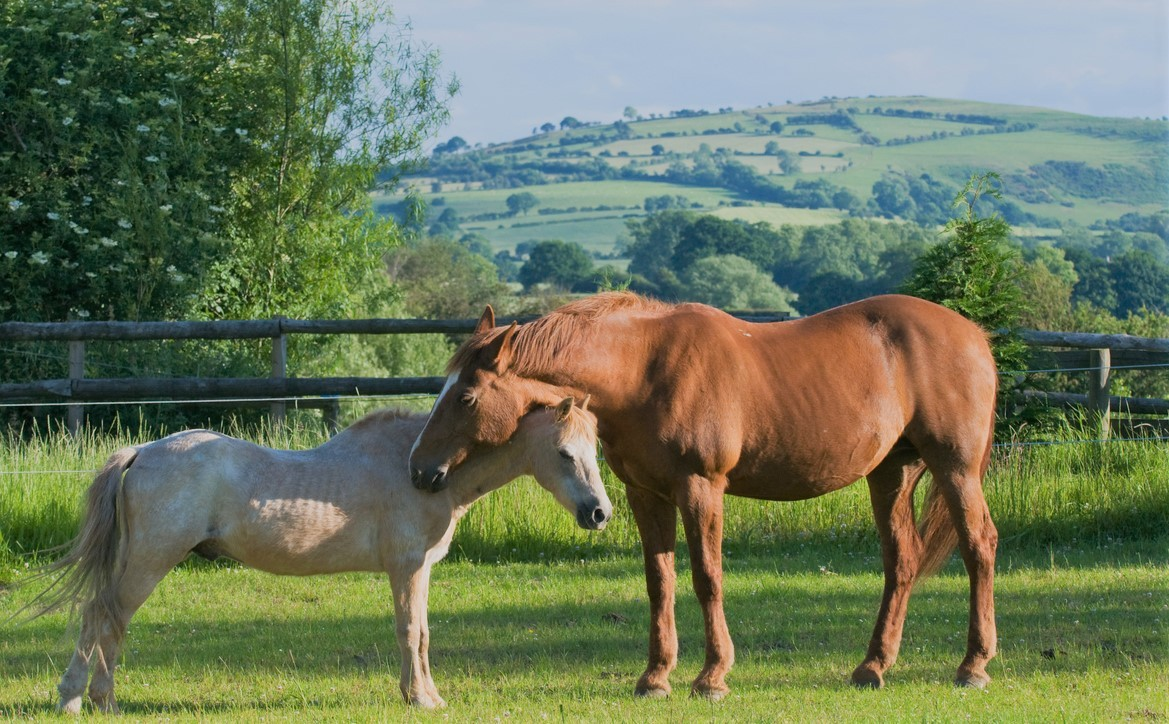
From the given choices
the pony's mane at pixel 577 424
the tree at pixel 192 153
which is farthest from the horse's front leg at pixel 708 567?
the tree at pixel 192 153

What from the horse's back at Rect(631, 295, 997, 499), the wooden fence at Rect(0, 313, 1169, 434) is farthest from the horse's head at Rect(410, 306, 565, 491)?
the wooden fence at Rect(0, 313, 1169, 434)

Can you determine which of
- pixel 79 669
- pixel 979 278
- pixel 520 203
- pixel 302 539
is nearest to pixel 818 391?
pixel 302 539

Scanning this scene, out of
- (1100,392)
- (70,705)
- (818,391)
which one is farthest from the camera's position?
(1100,392)

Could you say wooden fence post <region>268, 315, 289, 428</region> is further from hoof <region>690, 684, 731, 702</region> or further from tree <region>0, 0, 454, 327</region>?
hoof <region>690, 684, 731, 702</region>

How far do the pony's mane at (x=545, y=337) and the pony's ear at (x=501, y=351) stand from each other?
0.03m

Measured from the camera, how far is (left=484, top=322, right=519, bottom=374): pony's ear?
5.23 metres

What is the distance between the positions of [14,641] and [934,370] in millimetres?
5315

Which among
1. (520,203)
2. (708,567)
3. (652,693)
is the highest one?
(708,567)

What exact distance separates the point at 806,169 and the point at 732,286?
2591 inches

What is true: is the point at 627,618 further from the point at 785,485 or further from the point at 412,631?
the point at 412,631

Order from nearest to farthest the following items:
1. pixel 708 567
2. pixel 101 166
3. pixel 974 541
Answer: pixel 708 567, pixel 974 541, pixel 101 166

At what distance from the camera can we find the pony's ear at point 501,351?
5234 millimetres

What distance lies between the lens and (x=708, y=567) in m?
5.49

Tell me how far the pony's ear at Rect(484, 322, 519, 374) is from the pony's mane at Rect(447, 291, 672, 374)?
31mm
